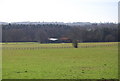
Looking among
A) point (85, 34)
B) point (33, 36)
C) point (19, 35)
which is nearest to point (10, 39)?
point (19, 35)

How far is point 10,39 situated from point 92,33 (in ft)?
105

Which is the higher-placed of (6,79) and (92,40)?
(6,79)

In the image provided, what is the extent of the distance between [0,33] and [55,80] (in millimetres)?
111773

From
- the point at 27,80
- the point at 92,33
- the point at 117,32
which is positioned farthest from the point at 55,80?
the point at 92,33

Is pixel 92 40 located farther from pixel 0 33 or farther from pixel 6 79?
pixel 6 79

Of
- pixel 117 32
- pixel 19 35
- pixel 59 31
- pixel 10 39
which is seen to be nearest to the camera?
pixel 117 32

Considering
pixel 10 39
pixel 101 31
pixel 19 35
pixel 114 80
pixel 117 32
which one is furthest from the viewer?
pixel 19 35

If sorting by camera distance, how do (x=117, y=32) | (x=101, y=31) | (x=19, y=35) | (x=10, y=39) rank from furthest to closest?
(x=19, y=35), (x=10, y=39), (x=101, y=31), (x=117, y=32)

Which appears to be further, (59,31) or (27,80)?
(59,31)

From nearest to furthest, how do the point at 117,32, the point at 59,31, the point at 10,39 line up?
the point at 117,32, the point at 10,39, the point at 59,31

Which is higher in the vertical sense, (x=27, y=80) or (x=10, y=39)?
(x=27, y=80)

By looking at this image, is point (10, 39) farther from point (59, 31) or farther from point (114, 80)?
point (114, 80)

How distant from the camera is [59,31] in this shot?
149 meters

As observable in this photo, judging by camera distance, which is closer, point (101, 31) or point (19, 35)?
point (101, 31)
